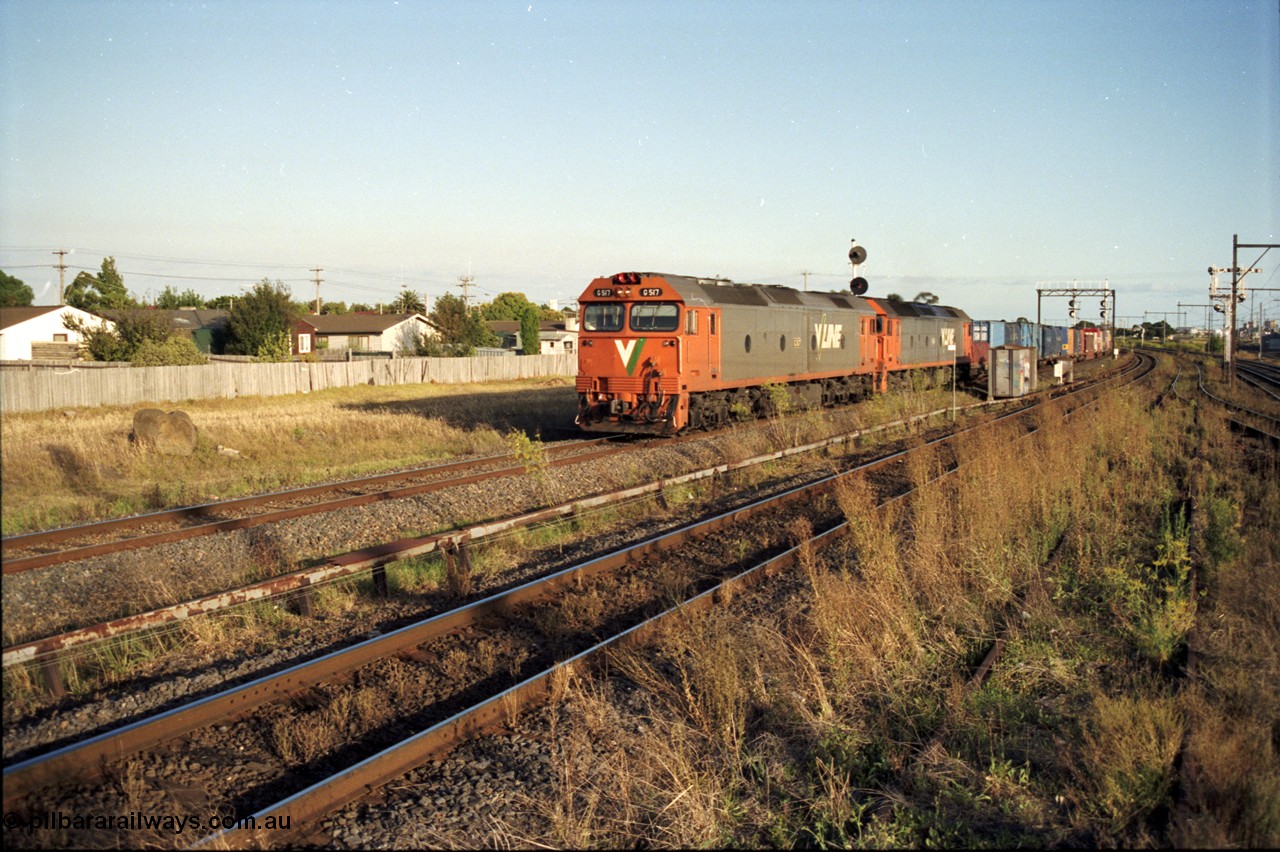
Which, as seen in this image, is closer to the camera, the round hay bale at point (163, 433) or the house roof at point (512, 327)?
the round hay bale at point (163, 433)

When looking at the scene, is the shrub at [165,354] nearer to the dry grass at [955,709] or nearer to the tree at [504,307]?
the dry grass at [955,709]

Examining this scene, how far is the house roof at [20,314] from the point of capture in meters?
19.0

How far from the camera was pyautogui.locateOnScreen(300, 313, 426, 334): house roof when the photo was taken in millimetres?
69188

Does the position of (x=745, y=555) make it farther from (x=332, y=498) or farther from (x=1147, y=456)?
(x=1147, y=456)

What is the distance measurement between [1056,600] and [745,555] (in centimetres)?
330

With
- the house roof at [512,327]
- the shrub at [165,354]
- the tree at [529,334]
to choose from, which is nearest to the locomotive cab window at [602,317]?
the shrub at [165,354]

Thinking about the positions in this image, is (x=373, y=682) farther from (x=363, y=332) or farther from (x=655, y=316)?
(x=363, y=332)

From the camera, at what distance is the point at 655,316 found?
18422 millimetres

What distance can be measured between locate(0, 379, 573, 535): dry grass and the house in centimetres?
306

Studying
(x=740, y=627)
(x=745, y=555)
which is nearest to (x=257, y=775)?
(x=740, y=627)

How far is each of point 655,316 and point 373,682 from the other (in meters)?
13.0

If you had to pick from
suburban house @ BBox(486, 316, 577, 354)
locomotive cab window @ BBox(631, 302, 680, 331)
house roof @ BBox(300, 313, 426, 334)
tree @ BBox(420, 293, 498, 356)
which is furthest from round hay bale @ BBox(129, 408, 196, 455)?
suburban house @ BBox(486, 316, 577, 354)

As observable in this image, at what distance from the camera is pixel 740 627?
23.9ft

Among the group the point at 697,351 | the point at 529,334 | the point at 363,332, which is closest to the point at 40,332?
the point at 697,351
